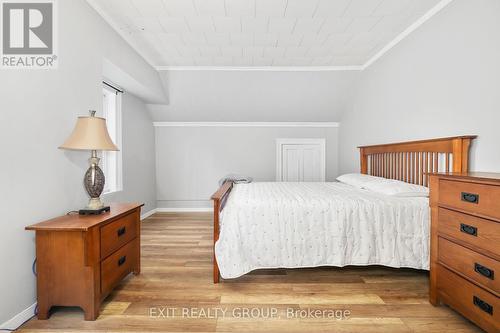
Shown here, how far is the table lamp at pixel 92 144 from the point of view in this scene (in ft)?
5.60

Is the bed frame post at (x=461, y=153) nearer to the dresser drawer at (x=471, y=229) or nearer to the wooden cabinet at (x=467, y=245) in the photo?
the wooden cabinet at (x=467, y=245)

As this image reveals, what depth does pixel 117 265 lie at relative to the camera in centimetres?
182

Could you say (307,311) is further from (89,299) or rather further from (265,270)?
(89,299)

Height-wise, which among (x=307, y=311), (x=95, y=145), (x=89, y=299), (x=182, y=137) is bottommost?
(x=307, y=311)

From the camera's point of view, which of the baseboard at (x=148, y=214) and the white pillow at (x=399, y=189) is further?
the baseboard at (x=148, y=214)

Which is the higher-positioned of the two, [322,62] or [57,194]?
[322,62]

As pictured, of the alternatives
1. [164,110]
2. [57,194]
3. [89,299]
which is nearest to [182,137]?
[164,110]

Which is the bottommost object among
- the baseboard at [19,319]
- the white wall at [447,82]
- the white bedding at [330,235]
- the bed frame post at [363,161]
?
the baseboard at [19,319]

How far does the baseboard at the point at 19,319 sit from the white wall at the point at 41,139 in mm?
28

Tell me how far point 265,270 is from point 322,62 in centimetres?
297

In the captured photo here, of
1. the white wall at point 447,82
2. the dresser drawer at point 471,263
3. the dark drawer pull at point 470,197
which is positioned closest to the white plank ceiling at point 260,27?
the white wall at point 447,82

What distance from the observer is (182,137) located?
15.8 feet

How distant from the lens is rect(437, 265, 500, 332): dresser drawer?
50.8 inches

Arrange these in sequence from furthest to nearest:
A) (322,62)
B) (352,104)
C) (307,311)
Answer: (352,104) → (322,62) → (307,311)
